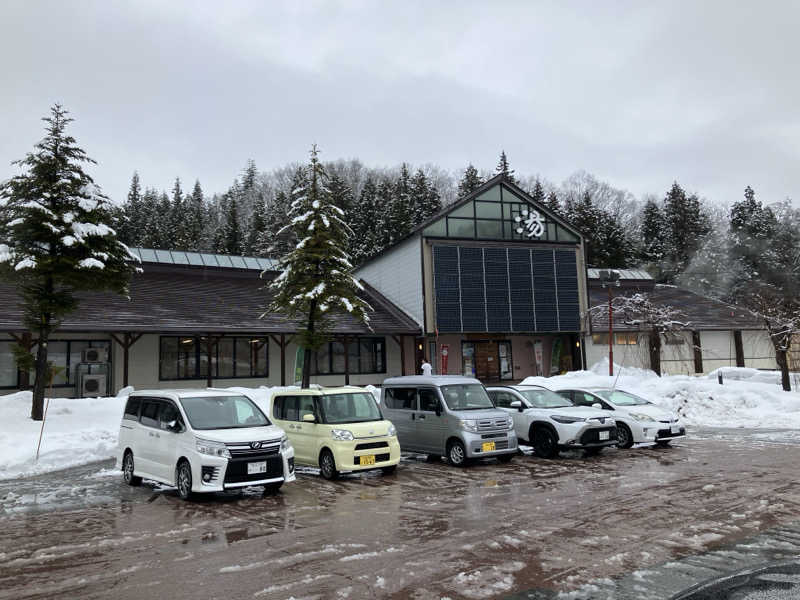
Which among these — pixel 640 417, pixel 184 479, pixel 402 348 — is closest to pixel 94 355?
pixel 402 348

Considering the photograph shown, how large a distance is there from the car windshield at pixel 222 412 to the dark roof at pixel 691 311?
26451mm

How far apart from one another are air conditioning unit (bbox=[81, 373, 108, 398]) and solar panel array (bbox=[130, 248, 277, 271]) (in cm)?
834

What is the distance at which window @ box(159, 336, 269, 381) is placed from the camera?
87.2 feet

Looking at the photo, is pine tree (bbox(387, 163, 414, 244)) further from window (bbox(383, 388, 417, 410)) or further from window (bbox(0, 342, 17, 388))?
window (bbox(383, 388, 417, 410))

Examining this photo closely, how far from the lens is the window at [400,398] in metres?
14.0

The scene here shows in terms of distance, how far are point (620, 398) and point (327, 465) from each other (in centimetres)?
837

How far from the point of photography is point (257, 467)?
962 centimetres

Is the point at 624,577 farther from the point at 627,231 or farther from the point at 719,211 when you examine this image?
the point at 719,211

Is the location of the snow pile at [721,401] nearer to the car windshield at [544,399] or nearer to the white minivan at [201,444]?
the car windshield at [544,399]

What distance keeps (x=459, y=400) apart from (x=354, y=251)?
45.6 metres

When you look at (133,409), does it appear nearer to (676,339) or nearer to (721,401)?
(721,401)

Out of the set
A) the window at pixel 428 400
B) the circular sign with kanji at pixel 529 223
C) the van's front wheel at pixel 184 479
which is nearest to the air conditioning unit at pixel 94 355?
Answer: the window at pixel 428 400

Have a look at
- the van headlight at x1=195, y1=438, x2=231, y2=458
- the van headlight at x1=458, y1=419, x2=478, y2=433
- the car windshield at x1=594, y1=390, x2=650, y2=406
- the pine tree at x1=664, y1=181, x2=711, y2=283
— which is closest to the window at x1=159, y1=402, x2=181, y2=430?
the van headlight at x1=195, y1=438, x2=231, y2=458

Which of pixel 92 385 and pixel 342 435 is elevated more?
pixel 92 385
